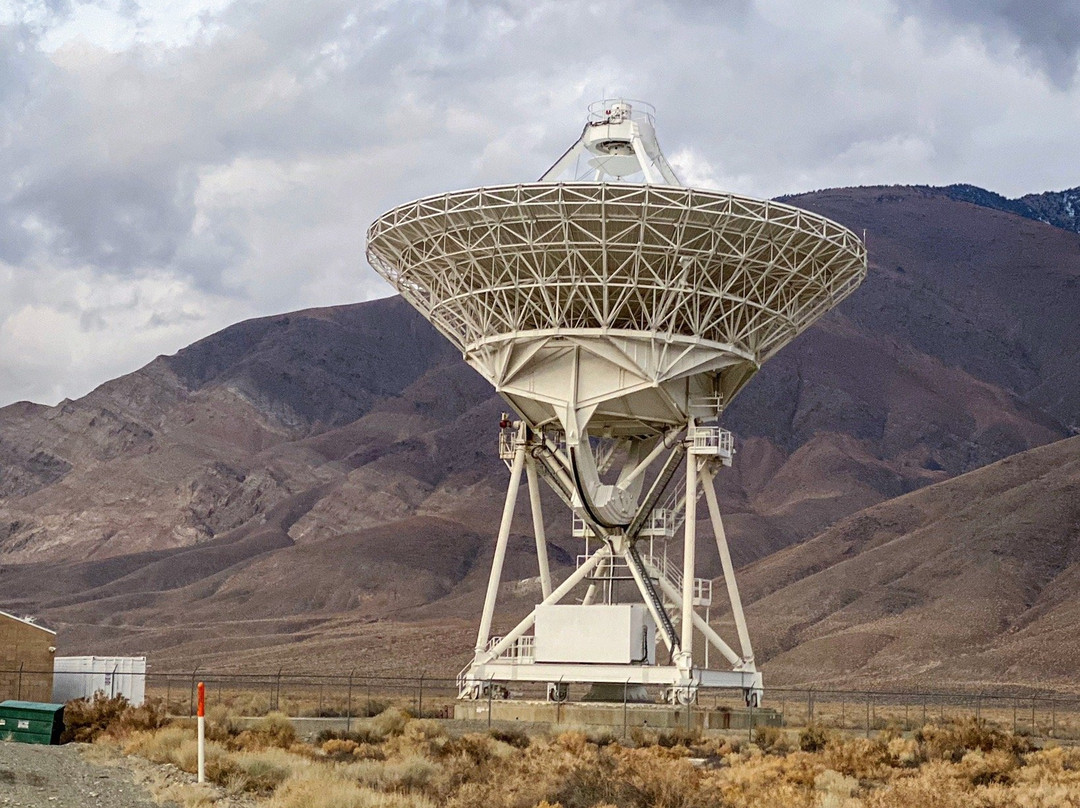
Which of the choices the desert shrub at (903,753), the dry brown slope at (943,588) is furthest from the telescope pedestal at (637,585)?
the dry brown slope at (943,588)

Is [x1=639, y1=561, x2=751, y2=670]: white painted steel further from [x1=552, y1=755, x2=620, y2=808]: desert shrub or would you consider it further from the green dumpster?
[x1=552, y1=755, x2=620, y2=808]: desert shrub

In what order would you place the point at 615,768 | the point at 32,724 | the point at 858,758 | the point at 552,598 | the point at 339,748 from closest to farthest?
the point at 615,768
the point at 32,724
the point at 858,758
the point at 339,748
the point at 552,598

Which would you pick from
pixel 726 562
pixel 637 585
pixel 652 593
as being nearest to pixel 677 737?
pixel 652 593

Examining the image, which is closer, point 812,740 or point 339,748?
point 339,748

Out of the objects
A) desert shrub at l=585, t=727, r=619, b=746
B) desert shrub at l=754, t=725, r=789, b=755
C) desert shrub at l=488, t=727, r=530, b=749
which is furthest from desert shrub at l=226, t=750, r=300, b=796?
desert shrub at l=754, t=725, r=789, b=755

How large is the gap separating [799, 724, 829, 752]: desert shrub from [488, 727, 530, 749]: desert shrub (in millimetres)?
6333

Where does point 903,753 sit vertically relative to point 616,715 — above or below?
below

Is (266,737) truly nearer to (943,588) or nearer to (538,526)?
(538,526)

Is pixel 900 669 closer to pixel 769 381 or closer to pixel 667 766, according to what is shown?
pixel 667 766

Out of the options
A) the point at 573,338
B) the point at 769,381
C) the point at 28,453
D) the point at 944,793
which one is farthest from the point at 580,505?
the point at 28,453

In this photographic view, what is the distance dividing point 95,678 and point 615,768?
26972 millimetres

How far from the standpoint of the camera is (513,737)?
122 ft

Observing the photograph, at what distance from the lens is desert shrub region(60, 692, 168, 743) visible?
31.7m

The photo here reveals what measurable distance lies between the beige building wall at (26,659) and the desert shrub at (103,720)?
12468mm
